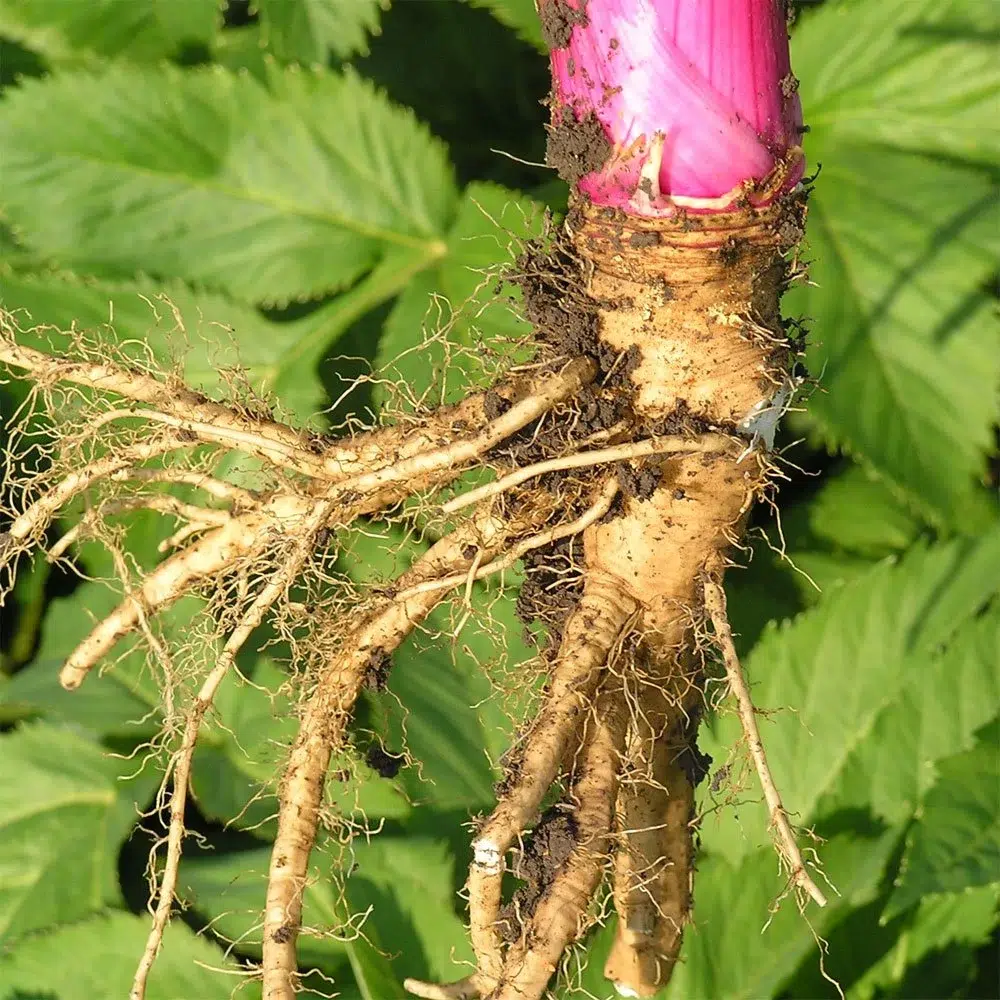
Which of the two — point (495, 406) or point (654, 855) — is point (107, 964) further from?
point (495, 406)

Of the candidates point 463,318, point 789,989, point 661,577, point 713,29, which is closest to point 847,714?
point 789,989

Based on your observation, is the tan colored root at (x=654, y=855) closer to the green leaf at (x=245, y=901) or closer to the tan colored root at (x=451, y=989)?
the tan colored root at (x=451, y=989)

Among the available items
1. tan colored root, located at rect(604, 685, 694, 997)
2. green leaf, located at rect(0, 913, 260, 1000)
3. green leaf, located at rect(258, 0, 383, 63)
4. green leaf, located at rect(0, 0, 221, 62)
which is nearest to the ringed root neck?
tan colored root, located at rect(604, 685, 694, 997)

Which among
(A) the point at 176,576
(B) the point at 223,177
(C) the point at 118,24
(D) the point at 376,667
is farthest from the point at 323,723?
(C) the point at 118,24

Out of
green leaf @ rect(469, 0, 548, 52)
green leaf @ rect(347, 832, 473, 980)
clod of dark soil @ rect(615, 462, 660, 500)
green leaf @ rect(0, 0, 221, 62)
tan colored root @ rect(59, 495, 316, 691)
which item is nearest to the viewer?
clod of dark soil @ rect(615, 462, 660, 500)

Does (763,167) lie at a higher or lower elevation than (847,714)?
higher

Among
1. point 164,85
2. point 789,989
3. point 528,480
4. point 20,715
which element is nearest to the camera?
point 528,480

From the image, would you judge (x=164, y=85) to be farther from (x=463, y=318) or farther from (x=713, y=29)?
(x=713, y=29)

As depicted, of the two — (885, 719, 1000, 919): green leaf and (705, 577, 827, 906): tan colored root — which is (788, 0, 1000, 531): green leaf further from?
(705, 577, 827, 906): tan colored root

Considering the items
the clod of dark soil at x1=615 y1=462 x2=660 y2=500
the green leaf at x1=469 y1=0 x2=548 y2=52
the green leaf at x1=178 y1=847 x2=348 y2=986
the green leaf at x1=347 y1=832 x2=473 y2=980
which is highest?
the green leaf at x1=469 y1=0 x2=548 y2=52
